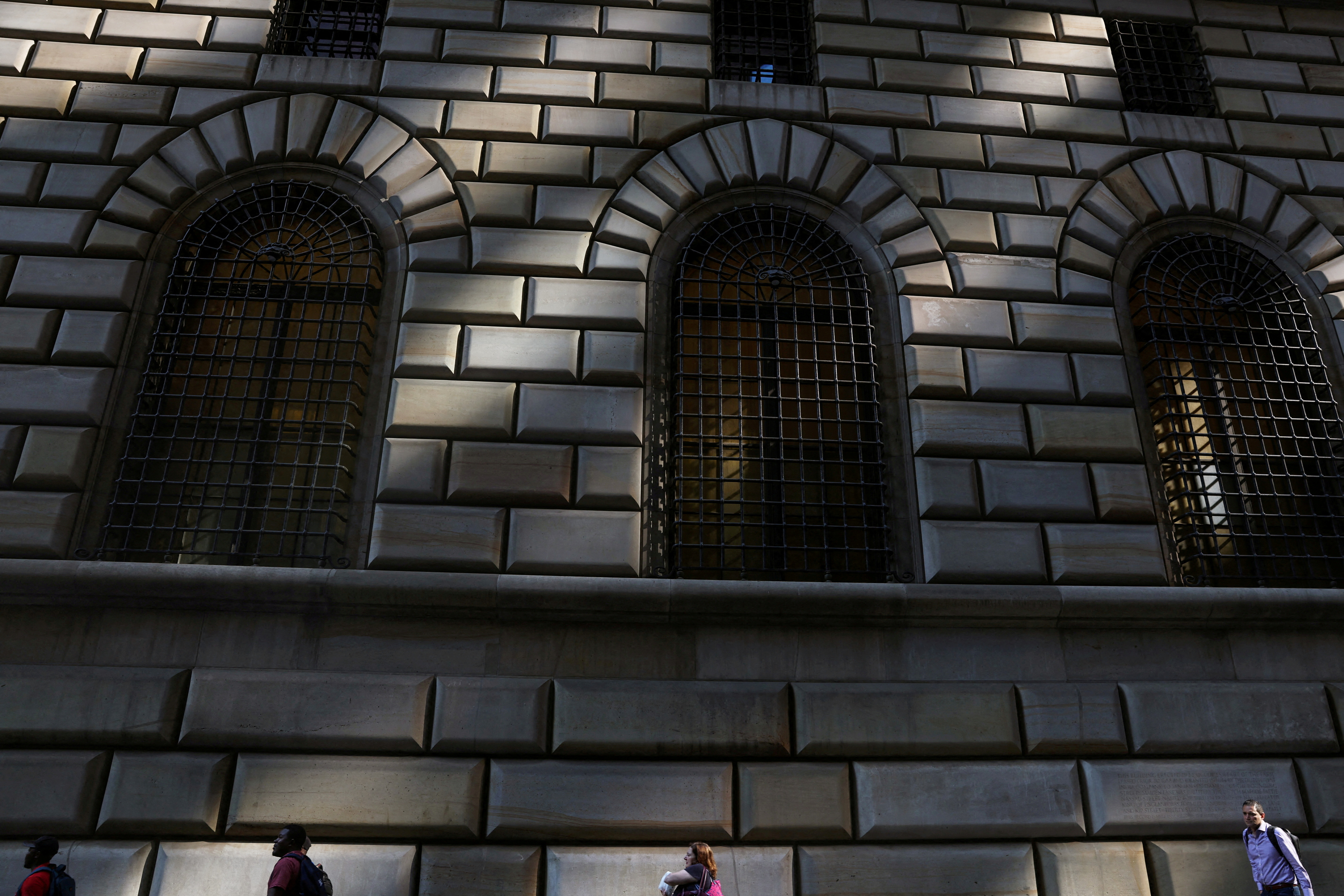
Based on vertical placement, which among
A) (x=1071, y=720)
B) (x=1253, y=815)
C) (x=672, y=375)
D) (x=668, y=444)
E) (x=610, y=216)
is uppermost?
(x=610, y=216)

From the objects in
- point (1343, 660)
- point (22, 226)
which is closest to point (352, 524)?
point (22, 226)

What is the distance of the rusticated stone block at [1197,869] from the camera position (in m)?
7.75

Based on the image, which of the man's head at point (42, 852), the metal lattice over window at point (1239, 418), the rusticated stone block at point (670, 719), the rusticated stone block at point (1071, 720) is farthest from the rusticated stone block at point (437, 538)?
the metal lattice over window at point (1239, 418)

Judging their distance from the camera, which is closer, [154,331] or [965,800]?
[965,800]

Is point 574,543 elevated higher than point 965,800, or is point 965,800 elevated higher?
point 574,543

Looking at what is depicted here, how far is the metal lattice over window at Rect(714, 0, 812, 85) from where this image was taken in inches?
456

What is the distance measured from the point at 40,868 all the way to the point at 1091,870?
8621 millimetres

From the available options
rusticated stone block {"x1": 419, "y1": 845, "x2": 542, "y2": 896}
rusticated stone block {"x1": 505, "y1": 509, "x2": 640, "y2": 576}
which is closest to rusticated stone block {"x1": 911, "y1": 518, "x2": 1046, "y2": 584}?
rusticated stone block {"x1": 505, "y1": 509, "x2": 640, "y2": 576}

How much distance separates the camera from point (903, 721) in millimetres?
8047

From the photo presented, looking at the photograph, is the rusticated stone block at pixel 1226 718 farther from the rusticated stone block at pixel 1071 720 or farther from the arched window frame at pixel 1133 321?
the arched window frame at pixel 1133 321

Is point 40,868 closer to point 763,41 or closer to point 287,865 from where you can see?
point 287,865

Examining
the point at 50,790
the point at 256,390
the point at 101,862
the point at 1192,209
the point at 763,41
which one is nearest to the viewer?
the point at 101,862

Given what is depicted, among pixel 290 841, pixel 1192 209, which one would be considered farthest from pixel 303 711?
pixel 1192 209

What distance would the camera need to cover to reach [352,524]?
8594mm
